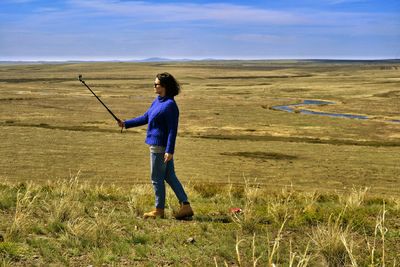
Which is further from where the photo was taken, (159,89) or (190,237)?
(159,89)

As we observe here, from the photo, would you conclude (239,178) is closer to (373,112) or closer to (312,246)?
(312,246)

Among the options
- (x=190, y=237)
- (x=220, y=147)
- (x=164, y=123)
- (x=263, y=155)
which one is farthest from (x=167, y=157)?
(x=220, y=147)

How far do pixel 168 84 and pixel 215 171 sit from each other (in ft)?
43.4

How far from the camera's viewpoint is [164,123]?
690cm

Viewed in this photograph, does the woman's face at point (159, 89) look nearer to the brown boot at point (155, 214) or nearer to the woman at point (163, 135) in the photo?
the woman at point (163, 135)

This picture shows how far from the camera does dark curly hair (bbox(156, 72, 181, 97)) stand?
6922 mm

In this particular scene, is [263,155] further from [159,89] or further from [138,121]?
[159,89]

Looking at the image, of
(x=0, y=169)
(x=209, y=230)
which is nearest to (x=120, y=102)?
(x=0, y=169)

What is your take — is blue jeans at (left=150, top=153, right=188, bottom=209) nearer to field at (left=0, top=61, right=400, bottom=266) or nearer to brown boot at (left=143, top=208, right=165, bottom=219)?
brown boot at (left=143, top=208, right=165, bottom=219)

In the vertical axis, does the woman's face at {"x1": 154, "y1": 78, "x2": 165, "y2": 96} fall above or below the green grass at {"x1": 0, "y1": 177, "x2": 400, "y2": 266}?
above

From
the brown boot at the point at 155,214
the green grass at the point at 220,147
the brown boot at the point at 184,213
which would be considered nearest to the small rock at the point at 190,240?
the brown boot at the point at 184,213

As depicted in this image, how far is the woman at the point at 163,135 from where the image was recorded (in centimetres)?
681

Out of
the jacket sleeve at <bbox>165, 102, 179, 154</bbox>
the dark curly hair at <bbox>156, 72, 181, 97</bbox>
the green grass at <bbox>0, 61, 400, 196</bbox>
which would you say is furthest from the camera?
the green grass at <bbox>0, 61, 400, 196</bbox>

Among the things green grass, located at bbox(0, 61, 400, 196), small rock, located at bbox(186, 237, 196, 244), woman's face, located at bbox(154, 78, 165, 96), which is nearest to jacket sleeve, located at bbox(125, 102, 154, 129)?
woman's face, located at bbox(154, 78, 165, 96)
